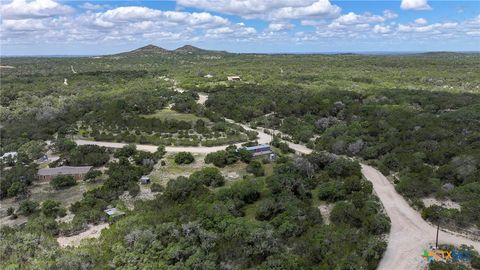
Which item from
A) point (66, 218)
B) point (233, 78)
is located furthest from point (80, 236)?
point (233, 78)

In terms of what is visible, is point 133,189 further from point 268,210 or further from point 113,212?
point 268,210

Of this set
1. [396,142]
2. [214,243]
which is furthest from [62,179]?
[396,142]

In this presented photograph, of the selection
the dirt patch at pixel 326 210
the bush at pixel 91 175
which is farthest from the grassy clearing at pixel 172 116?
the dirt patch at pixel 326 210

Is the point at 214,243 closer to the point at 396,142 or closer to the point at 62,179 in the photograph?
the point at 62,179

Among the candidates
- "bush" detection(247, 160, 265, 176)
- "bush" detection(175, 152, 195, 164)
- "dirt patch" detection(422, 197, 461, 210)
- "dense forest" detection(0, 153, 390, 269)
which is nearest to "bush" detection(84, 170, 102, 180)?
"dense forest" detection(0, 153, 390, 269)

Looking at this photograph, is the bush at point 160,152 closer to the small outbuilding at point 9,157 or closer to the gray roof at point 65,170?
the gray roof at point 65,170

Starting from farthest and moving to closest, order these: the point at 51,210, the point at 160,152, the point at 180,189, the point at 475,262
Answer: the point at 160,152
the point at 180,189
the point at 51,210
the point at 475,262
